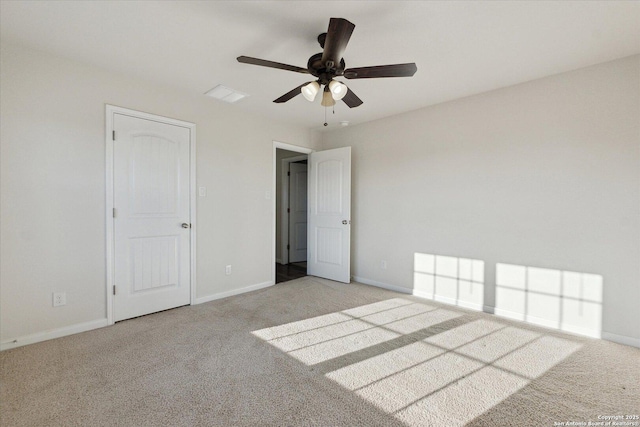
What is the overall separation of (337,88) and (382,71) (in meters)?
0.35

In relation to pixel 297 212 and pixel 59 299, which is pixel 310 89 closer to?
pixel 59 299

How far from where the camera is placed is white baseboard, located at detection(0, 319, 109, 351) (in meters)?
2.32

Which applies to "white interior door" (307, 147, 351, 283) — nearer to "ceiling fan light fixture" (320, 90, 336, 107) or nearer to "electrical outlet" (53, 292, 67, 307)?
"ceiling fan light fixture" (320, 90, 336, 107)

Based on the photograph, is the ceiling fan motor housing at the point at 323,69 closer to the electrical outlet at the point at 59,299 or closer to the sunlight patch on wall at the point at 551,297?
the sunlight patch on wall at the point at 551,297

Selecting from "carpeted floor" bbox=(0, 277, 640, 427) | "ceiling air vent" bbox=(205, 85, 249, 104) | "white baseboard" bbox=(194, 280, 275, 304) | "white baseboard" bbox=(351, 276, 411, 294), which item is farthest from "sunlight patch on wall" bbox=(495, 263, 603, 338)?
"ceiling air vent" bbox=(205, 85, 249, 104)

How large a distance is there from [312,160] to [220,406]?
3.80 metres

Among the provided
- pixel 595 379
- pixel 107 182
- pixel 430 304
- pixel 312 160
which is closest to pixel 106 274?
pixel 107 182

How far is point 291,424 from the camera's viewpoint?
1531mm

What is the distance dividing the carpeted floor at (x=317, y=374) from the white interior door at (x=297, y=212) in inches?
125

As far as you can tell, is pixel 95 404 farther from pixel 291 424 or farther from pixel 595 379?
pixel 595 379

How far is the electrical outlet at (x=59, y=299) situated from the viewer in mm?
2520

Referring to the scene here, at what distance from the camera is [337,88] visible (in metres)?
2.16

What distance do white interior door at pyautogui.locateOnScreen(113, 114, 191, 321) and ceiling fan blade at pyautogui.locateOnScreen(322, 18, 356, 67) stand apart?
2.13 meters

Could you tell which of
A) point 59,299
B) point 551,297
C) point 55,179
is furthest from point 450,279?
point 55,179
